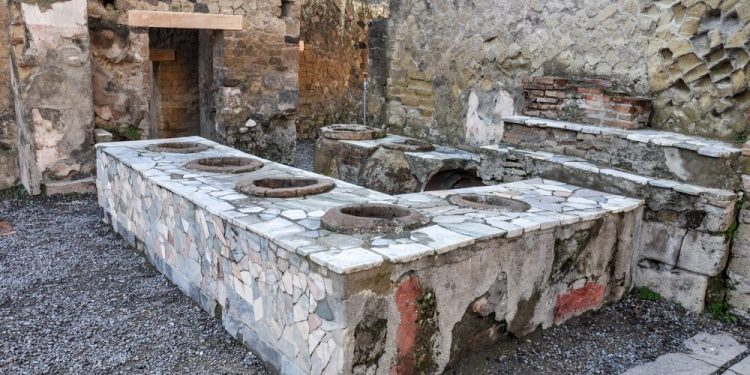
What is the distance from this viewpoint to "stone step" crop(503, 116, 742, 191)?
397 cm

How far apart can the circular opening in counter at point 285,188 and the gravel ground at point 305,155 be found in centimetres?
437

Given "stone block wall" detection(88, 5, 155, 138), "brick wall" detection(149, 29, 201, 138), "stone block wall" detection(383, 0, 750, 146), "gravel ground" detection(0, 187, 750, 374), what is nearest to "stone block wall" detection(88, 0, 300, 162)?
"stone block wall" detection(88, 5, 155, 138)

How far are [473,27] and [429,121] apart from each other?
4.09 feet

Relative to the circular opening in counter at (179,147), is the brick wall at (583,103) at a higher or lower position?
higher

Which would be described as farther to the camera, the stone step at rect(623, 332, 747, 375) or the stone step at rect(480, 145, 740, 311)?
the stone step at rect(480, 145, 740, 311)

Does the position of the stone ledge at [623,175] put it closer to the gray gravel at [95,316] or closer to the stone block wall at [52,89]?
the gray gravel at [95,316]

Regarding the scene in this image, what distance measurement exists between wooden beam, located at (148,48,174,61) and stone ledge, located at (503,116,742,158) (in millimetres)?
6342

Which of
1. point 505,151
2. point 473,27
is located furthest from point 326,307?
point 473,27

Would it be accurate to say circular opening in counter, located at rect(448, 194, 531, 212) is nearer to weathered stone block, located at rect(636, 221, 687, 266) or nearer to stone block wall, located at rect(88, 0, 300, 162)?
weathered stone block, located at rect(636, 221, 687, 266)

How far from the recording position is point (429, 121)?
7176 mm

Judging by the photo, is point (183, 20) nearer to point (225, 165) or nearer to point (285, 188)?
point (225, 165)

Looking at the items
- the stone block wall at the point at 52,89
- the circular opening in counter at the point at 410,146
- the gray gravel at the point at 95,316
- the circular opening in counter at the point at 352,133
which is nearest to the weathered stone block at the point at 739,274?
the gray gravel at the point at 95,316

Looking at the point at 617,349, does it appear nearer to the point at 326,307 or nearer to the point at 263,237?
the point at 326,307

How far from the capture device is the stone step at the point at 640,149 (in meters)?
3.97
